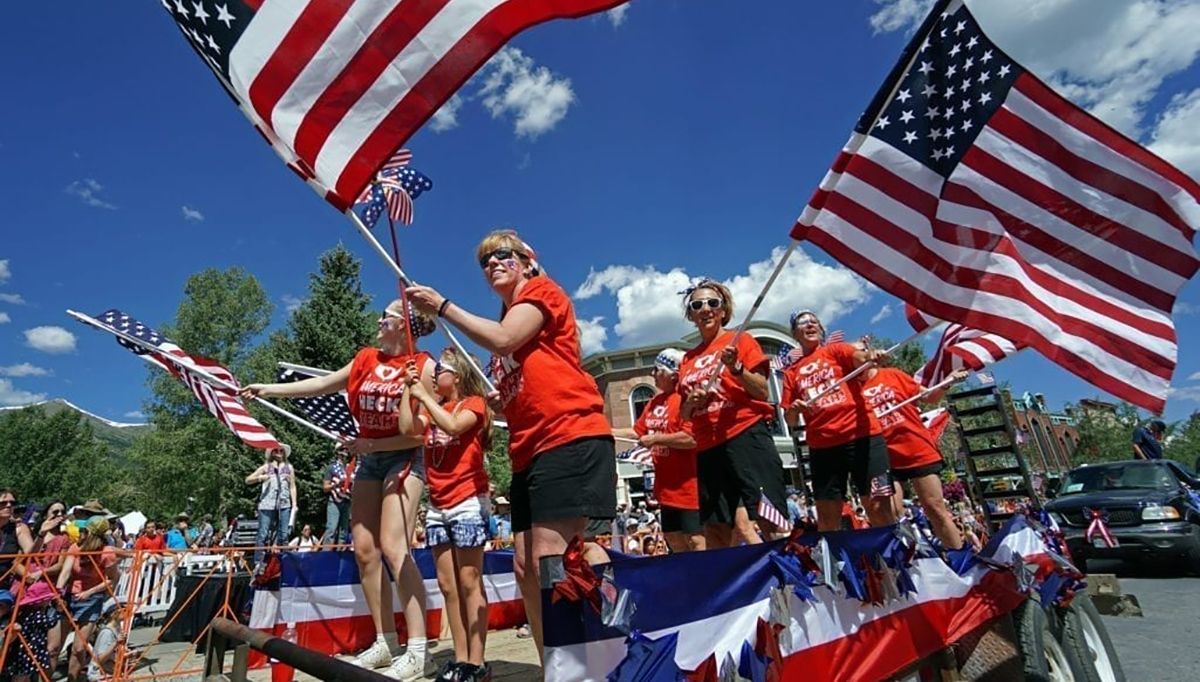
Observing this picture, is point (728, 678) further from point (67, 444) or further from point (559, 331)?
point (67, 444)

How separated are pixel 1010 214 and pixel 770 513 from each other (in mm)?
2164

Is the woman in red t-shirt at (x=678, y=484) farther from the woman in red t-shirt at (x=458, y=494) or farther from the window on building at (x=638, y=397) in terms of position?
the window on building at (x=638, y=397)

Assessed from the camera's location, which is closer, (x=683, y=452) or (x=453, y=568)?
(x=453, y=568)

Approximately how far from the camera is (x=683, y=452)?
4.62 metres

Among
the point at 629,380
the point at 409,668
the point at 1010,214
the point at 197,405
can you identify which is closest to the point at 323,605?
the point at 409,668

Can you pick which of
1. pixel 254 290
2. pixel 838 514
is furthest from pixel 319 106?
pixel 254 290

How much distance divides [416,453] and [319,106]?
2.04 metres

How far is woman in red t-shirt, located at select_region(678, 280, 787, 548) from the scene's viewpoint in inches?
158

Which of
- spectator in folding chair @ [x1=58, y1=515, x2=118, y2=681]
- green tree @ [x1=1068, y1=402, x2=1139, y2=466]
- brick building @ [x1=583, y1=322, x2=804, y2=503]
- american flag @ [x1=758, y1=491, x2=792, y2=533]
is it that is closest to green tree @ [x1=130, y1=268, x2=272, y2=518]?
brick building @ [x1=583, y1=322, x2=804, y2=503]

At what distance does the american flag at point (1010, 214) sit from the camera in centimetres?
348

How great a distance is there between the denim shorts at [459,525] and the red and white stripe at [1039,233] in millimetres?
2359

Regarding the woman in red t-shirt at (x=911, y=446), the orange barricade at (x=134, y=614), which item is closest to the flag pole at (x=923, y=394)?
the woman in red t-shirt at (x=911, y=446)

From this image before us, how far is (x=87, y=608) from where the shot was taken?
21.6 ft

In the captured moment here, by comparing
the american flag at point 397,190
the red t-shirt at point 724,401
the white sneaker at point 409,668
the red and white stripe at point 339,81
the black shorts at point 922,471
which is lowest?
the white sneaker at point 409,668
